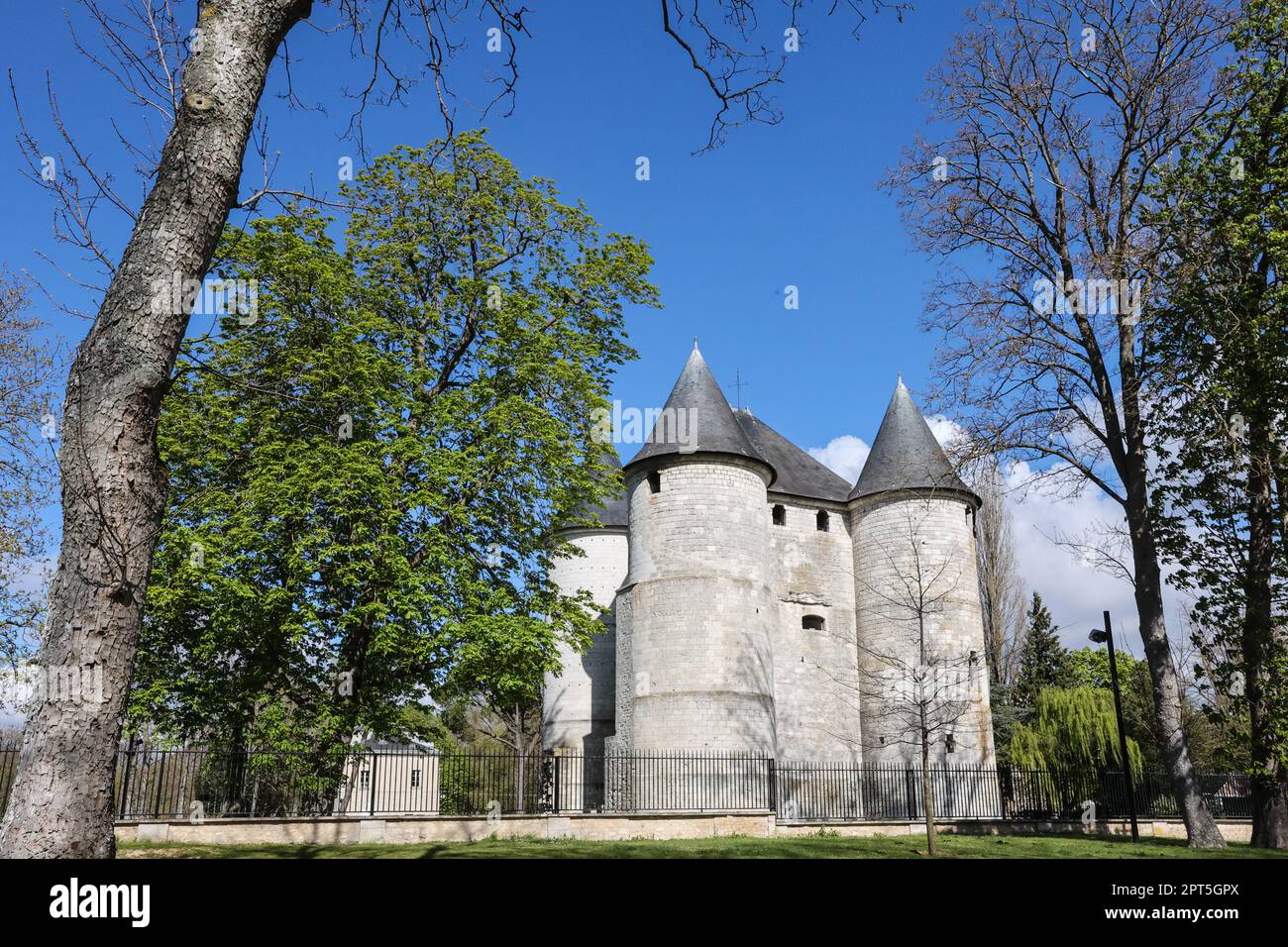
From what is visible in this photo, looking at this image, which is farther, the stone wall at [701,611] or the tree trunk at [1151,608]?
the stone wall at [701,611]

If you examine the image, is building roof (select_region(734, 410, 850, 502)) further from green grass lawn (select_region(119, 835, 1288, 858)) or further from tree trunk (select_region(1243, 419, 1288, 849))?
tree trunk (select_region(1243, 419, 1288, 849))

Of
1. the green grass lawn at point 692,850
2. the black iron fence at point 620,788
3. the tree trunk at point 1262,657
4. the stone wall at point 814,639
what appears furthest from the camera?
the stone wall at point 814,639

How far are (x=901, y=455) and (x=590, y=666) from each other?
11965 millimetres

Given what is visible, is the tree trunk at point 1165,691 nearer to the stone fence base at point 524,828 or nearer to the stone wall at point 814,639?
the stone fence base at point 524,828

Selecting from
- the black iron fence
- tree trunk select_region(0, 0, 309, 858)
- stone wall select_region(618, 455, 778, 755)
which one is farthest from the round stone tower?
tree trunk select_region(0, 0, 309, 858)

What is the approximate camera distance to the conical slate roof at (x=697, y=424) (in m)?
25.0

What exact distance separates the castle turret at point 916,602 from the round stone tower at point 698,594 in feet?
15.5

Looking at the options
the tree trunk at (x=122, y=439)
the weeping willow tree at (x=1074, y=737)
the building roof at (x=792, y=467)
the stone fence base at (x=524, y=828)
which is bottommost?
the stone fence base at (x=524, y=828)

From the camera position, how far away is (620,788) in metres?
22.0

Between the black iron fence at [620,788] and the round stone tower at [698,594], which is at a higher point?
the round stone tower at [698,594]

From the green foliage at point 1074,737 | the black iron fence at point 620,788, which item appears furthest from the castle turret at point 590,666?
the green foliage at point 1074,737

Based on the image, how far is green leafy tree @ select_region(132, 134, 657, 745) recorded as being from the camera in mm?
15523
